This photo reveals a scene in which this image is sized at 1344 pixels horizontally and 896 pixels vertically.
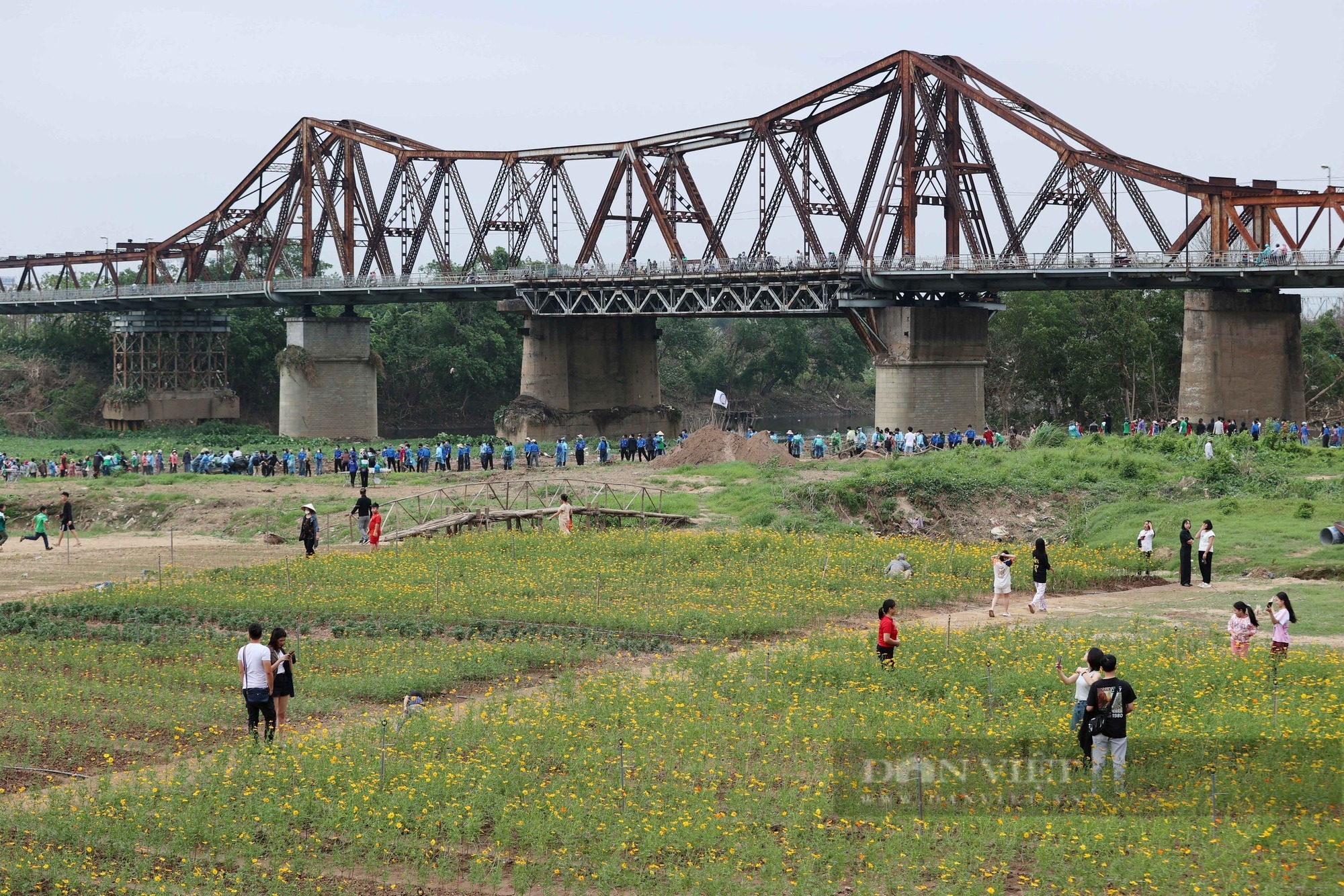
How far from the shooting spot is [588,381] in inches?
3703

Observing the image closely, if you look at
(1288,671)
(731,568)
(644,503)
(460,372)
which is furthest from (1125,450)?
(460,372)

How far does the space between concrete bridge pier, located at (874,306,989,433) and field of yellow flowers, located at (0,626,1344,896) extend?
170 feet

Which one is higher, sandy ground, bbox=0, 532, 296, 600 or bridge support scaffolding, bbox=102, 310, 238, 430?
bridge support scaffolding, bbox=102, 310, 238, 430

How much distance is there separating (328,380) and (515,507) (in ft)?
174

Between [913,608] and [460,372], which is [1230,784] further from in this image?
[460,372]

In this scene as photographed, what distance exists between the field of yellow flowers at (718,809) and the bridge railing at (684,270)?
4427 centimetres

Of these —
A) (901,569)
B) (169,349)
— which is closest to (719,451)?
(901,569)

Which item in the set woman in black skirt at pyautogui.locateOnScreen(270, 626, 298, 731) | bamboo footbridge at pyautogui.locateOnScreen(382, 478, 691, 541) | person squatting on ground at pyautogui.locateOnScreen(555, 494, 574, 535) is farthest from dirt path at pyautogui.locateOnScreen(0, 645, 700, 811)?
bamboo footbridge at pyautogui.locateOnScreen(382, 478, 691, 541)

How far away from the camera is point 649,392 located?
96.6 metres

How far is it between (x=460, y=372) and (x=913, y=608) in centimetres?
9542

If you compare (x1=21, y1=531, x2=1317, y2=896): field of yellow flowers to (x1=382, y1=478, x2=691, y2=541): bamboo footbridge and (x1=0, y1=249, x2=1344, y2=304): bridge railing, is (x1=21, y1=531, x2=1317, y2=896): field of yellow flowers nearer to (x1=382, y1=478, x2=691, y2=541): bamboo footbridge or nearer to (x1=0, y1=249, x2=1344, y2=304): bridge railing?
(x1=382, y1=478, x2=691, y2=541): bamboo footbridge

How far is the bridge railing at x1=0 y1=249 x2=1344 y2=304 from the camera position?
62.9m

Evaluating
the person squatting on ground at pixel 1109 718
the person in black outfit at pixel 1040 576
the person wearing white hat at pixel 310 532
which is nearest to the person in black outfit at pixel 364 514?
the person wearing white hat at pixel 310 532

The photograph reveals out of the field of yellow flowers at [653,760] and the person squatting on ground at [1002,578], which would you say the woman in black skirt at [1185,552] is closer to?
the person squatting on ground at [1002,578]
